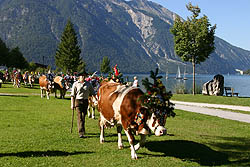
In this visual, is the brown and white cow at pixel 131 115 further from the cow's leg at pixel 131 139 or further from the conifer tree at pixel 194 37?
the conifer tree at pixel 194 37

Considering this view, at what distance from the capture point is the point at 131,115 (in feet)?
26.8

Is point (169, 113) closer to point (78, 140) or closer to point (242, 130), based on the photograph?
point (78, 140)

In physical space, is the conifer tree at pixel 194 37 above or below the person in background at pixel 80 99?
above

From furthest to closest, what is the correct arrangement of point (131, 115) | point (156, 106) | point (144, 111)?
point (131, 115), point (144, 111), point (156, 106)

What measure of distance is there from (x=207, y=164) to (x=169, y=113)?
1874mm

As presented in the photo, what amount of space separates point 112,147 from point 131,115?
7.07 feet

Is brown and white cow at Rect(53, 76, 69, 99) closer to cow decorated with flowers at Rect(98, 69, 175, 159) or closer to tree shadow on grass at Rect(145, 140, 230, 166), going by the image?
tree shadow on grass at Rect(145, 140, 230, 166)

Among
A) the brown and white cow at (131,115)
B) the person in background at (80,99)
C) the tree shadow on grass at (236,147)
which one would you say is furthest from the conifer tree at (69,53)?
the brown and white cow at (131,115)

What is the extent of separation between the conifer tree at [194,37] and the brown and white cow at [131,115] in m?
27.1

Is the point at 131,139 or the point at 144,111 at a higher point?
the point at 144,111

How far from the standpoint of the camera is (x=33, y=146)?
9.59 metres

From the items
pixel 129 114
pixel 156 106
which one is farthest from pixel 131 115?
pixel 156 106

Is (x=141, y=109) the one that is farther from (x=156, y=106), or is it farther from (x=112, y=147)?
(x=112, y=147)

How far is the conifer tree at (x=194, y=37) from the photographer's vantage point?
34.3 m
